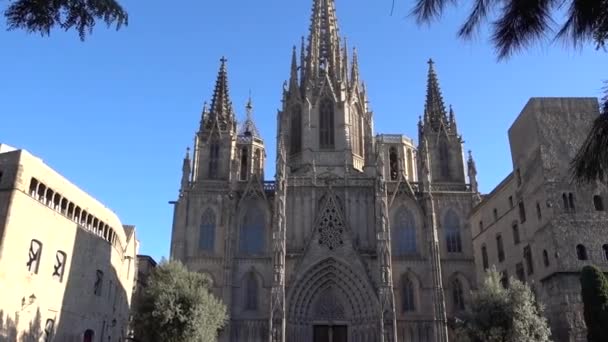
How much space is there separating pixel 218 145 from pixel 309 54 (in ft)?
46.5

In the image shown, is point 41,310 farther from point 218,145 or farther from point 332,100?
point 332,100

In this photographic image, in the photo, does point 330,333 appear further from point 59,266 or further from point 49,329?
point 59,266

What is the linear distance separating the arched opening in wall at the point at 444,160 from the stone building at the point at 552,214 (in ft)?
33.2

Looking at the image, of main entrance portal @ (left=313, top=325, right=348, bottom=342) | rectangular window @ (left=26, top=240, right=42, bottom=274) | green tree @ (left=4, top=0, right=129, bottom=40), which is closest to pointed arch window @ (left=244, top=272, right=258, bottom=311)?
main entrance portal @ (left=313, top=325, right=348, bottom=342)

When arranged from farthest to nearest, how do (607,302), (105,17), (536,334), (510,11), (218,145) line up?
(218,145) < (536,334) < (607,302) < (105,17) < (510,11)

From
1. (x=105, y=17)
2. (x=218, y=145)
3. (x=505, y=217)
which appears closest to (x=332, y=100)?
(x=218, y=145)

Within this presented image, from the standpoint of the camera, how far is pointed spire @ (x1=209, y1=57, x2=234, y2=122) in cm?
5294

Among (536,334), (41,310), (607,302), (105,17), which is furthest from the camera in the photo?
(41,310)

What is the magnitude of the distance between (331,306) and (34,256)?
23142 mm

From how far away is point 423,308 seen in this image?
43.3 metres

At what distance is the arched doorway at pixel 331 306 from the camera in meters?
42.3

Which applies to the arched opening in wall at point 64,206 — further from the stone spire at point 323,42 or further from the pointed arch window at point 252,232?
the stone spire at point 323,42

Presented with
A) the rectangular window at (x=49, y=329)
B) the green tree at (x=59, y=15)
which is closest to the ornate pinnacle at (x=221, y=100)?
the rectangular window at (x=49, y=329)

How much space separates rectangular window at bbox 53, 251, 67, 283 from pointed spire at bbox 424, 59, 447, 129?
35467mm
